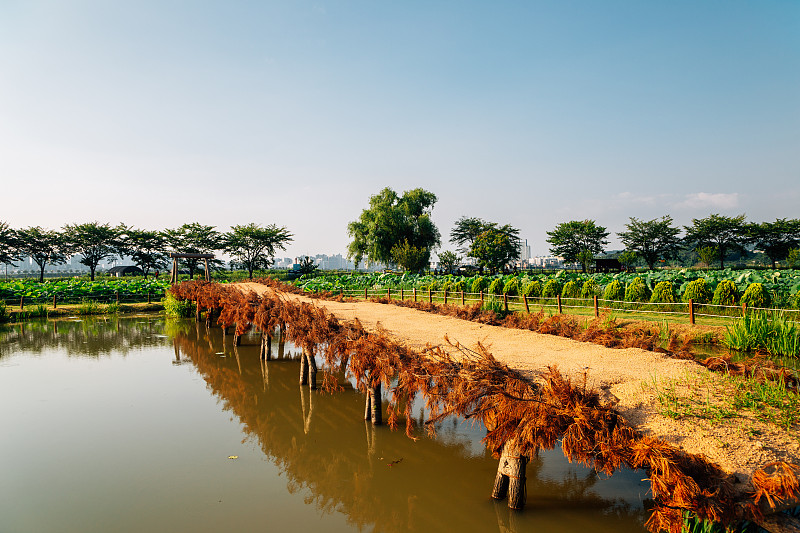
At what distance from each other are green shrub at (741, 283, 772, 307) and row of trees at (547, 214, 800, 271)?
32.6 metres

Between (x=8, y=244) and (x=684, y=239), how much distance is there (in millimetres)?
68745

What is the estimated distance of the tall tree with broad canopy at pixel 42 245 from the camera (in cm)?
4103

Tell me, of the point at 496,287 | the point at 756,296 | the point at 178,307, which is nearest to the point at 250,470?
the point at 756,296

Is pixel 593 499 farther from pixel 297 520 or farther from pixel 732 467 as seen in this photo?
pixel 297 520

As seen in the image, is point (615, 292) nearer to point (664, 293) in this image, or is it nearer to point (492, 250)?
point (664, 293)

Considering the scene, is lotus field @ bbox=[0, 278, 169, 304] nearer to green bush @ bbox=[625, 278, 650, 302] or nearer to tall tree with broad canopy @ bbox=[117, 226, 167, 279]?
tall tree with broad canopy @ bbox=[117, 226, 167, 279]

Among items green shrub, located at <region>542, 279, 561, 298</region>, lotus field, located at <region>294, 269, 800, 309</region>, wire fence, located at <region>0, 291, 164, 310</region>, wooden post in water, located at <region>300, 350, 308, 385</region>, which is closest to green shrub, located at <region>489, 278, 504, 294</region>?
lotus field, located at <region>294, 269, 800, 309</region>

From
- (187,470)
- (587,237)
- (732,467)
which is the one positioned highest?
(587,237)

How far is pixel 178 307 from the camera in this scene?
25.4 metres

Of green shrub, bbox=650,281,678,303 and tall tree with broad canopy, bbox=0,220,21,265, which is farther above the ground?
tall tree with broad canopy, bbox=0,220,21,265

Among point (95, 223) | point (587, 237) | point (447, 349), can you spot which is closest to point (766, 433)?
point (447, 349)

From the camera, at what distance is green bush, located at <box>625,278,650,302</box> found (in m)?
16.5

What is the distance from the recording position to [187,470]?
6.69 meters

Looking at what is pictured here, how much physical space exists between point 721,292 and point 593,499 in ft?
41.7
